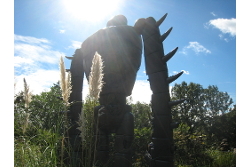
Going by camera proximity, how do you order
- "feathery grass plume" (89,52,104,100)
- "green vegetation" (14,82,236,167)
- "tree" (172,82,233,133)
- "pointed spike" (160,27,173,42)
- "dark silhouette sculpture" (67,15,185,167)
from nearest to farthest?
"feathery grass plume" (89,52,104,100) < "green vegetation" (14,82,236,167) < "dark silhouette sculpture" (67,15,185,167) < "pointed spike" (160,27,173,42) < "tree" (172,82,233,133)

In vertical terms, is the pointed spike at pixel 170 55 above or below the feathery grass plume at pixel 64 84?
above

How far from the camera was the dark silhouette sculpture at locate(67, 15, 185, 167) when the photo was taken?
95.0 inches

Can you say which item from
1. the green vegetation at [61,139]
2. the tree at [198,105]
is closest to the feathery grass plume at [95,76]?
the green vegetation at [61,139]

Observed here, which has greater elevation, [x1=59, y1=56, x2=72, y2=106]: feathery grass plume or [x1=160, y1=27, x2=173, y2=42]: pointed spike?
[x1=160, y1=27, x2=173, y2=42]: pointed spike

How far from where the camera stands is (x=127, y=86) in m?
2.73

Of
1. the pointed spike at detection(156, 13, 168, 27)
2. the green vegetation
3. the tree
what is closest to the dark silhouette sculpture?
the pointed spike at detection(156, 13, 168, 27)

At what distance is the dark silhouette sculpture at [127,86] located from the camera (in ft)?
7.91

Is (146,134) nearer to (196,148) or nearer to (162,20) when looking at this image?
(196,148)

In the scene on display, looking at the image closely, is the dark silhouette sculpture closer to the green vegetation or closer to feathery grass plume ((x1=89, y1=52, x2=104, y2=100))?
the green vegetation

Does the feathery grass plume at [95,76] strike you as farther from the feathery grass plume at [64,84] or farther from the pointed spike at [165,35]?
the pointed spike at [165,35]

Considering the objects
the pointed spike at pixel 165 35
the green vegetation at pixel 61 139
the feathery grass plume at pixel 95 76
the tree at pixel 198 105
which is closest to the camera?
the feathery grass plume at pixel 95 76

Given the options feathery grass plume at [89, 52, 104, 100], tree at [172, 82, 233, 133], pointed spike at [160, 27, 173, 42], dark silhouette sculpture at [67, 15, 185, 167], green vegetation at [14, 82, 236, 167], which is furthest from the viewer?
tree at [172, 82, 233, 133]

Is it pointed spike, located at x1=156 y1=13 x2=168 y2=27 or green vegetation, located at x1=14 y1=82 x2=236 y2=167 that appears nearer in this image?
green vegetation, located at x1=14 y1=82 x2=236 y2=167

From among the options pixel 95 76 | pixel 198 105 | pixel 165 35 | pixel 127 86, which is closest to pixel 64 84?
pixel 95 76
